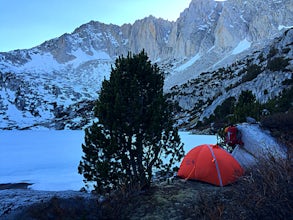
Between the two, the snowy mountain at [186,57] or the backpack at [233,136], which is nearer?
the backpack at [233,136]

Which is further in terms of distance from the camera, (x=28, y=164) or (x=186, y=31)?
(x=186, y=31)

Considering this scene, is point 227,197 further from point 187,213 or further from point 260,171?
point 260,171

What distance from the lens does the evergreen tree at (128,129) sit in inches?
289

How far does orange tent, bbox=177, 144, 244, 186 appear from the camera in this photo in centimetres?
859

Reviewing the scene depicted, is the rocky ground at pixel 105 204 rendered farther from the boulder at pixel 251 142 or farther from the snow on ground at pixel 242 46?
the snow on ground at pixel 242 46

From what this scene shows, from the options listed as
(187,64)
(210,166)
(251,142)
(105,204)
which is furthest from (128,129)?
(187,64)

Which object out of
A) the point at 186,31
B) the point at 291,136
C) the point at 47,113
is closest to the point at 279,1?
the point at 186,31

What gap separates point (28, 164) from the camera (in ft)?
60.2

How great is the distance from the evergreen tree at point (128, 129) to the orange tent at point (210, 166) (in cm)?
135

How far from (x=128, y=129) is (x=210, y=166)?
315cm

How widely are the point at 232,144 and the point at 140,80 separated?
197 inches

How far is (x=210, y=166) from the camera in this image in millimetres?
8867

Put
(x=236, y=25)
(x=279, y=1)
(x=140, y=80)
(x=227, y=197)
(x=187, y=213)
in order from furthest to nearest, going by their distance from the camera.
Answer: (x=236, y=25), (x=279, y=1), (x=140, y=80), (x=227, y=197), (x=187, y=213)

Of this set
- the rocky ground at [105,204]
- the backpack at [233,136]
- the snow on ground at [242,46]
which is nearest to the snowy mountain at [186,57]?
the snow on ground at [242,46]
